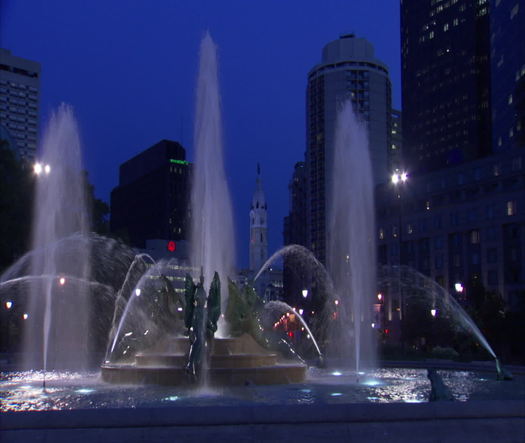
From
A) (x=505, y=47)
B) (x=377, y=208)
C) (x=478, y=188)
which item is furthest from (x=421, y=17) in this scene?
(x=478, y=188)

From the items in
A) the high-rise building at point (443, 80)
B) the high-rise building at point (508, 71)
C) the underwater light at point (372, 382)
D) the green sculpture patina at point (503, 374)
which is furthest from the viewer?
the high-rise building at point (443, 80)

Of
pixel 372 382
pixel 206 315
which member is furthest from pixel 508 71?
pixel 206 315

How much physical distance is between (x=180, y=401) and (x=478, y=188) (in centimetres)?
6603

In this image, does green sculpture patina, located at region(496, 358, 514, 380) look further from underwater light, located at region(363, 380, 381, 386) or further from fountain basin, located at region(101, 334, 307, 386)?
fountain basin, located at region(101, 334, 307, 386)

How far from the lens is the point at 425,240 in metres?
86.9

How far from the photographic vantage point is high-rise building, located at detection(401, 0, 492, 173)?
154 m

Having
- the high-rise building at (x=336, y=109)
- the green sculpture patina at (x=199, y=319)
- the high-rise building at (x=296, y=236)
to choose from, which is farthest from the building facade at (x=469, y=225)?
the high-rise building at (x=336, y=109)

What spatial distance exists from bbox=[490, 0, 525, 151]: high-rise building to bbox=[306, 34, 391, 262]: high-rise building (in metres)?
50.9

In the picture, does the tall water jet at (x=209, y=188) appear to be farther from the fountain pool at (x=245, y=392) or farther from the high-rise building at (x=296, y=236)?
the high-rise building at (x=296, y=236)

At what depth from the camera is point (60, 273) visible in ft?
173

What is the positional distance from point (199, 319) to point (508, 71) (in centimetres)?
9497

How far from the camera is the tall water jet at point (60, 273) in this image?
139ft

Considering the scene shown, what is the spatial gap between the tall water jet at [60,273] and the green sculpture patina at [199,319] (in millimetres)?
19726

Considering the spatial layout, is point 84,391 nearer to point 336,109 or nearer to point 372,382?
point 372,382
